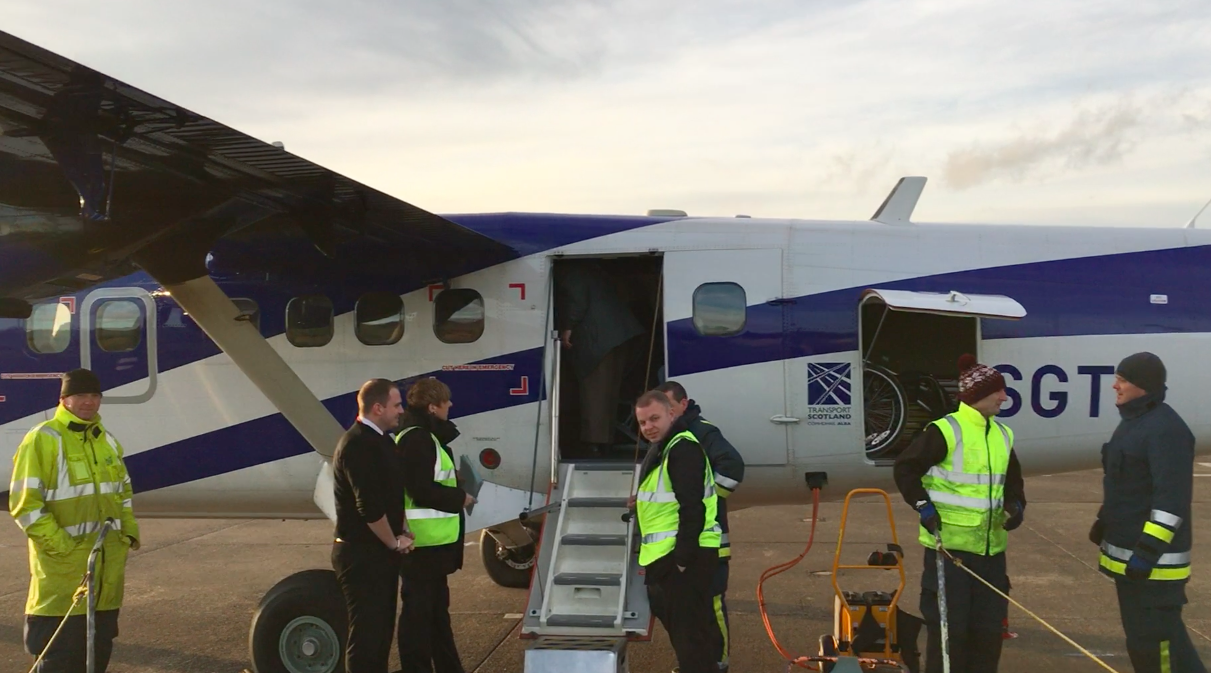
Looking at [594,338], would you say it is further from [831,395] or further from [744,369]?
[831,395]

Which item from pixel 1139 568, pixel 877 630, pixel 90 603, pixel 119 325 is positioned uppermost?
pixel 119 325

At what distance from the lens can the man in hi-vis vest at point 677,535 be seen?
16.9 feet

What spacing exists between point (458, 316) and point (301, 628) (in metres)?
2.53

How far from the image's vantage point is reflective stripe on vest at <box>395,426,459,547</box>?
5.64 m

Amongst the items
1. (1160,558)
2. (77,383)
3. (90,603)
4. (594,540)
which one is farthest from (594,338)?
(1160,558)

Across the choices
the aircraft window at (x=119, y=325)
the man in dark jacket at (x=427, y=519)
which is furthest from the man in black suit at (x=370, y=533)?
the aircraft window at (x=119, y=325)

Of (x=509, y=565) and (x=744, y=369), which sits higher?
(x=744, y=369)

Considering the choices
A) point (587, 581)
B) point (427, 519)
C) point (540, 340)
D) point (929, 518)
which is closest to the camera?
point (929, 518)

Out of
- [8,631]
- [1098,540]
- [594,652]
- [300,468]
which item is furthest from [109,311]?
[1098,540]

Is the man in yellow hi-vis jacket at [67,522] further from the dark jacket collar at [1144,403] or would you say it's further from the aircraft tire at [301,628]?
the dark jacket collar at [1144,403]

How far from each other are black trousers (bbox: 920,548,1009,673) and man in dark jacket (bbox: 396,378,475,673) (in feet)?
9.39

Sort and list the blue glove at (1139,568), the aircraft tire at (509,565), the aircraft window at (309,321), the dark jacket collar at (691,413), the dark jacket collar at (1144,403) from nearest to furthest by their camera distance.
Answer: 1. the blue glove at (1139,568)
2. the dark jacket collar at (1144,403)
3. the dark jacket collar at (691,413)
4. the aircraft window at (309,321)
5. the aircraft tire at (509,565)

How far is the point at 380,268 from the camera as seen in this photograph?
7.32 m

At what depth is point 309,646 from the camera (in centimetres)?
647
